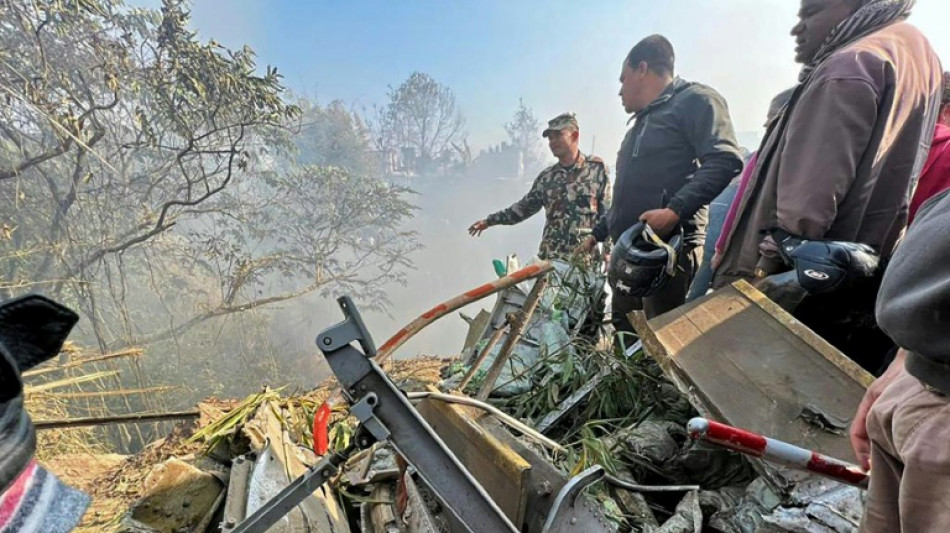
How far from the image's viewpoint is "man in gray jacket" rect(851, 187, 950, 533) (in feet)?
2.02

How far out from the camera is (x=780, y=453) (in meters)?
1.10

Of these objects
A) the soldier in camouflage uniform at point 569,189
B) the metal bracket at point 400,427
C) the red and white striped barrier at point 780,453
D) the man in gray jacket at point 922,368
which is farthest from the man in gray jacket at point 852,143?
the soldier in camouflage uniform at point 569,189

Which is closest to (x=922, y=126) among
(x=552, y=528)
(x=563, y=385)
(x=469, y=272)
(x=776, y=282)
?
(x=776, y=282)

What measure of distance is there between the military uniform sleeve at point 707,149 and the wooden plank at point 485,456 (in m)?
1.94

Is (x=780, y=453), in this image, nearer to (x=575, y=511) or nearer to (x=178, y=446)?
(x=575, y=511)

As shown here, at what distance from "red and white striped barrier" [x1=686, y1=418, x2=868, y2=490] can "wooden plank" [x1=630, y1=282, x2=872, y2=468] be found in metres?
0.40

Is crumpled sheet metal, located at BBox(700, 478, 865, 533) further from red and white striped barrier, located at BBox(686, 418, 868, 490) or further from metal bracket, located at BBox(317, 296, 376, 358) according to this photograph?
metal bracket, located at BBox(317, 296, 376, 358)

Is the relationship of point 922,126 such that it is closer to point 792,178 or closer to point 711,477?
point 792,178

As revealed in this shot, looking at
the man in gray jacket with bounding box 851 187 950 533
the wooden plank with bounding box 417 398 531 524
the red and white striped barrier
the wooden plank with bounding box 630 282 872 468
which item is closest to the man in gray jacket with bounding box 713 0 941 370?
the wooden plank with bounding box 630 282 872 468

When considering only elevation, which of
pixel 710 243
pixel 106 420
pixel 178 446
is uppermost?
pixel 106 420

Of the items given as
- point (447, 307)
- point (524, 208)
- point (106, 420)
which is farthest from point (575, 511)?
point (524, 208)

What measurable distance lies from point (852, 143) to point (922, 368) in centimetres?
157

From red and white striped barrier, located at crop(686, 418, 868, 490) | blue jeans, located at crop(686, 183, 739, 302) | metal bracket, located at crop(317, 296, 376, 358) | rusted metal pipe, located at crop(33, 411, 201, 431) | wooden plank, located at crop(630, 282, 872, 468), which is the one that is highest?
rusted metal pipe, located at crop(33, 411, 201, 431)

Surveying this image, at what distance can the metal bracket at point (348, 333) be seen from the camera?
3.31ft
